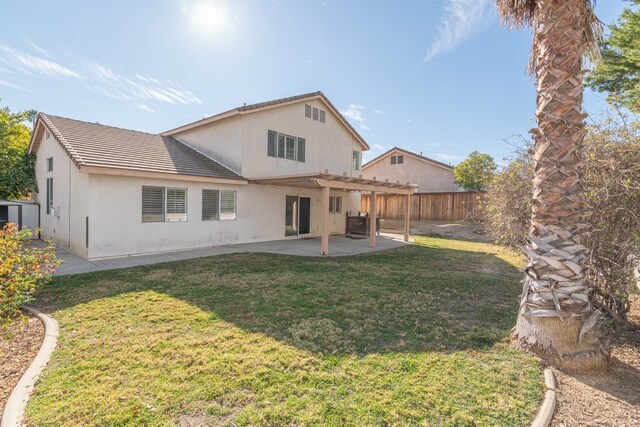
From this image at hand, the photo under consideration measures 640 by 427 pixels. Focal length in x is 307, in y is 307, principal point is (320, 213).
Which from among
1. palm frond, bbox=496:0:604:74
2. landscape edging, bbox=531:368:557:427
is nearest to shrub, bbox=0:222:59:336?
landscape edging, bbox=531:368:557:427

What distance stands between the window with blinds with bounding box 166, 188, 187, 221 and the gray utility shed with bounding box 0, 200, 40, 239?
8.57m

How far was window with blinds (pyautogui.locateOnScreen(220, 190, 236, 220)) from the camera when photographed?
13039 millimetres

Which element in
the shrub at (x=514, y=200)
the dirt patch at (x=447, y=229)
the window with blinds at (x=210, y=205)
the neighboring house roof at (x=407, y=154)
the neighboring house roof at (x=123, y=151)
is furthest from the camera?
the neighboring house roof at (x=407, y=154)

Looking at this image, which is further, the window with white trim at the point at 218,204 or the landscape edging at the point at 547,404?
the window with white trim at the point at 218,204

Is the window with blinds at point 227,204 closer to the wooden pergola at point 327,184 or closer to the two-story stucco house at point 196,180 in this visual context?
the two-story stucco house at point 196,180

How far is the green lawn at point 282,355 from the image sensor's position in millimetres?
2816

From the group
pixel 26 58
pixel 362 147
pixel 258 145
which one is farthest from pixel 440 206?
pixel 26 58

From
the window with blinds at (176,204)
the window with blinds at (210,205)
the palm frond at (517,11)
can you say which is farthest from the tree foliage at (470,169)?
the window with blinds at (176,204)

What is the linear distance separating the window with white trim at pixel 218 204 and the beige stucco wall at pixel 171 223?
0.59 ft

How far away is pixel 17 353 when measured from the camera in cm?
396

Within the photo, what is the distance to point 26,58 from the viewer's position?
13234mm

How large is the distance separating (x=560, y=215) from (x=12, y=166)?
24602mm

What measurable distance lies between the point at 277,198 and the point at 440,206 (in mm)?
13925

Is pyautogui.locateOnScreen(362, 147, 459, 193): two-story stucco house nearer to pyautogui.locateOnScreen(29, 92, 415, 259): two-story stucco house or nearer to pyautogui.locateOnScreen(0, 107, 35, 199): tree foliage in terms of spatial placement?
pyautogui.locateOnScreen(29, 92, 415, 259): two-story stucco house
